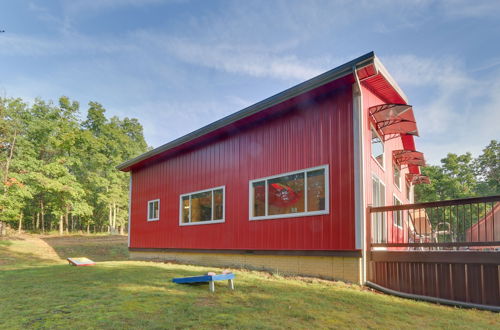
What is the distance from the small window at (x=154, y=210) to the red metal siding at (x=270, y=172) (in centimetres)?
31

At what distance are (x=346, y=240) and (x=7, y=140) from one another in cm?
2469

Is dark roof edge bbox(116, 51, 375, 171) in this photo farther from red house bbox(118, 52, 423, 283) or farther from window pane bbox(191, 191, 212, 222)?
window pane bbox(191, 191, 212, 222)

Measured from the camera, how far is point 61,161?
27469 mm

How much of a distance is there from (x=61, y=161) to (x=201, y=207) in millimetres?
21626

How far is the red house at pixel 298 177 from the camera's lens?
22.3ft

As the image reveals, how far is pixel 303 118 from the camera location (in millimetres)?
7910

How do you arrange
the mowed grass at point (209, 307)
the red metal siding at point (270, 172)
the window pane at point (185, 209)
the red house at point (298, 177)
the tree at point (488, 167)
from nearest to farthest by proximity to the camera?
1. the mowed grass at point (209, 307)
2. the red house at point (298, 177)
3. the red metal siding at point (270, 172)
4. the window pane at point (185, 209)
5. the tree at point (488, 167)

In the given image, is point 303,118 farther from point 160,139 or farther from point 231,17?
point 160,139

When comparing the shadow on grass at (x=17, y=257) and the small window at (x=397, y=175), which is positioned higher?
the small window at (x=397, y=175)

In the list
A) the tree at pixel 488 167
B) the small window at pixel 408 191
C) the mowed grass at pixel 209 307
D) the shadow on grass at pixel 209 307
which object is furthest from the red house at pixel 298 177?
the tree at pixel 488 167

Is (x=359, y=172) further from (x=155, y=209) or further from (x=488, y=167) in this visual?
(x=488, y=167)

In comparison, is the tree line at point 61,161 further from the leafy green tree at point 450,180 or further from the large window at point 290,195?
the leafy green tree at point 450,180

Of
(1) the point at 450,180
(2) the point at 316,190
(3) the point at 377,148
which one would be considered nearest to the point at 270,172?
(2) the point at 316,190

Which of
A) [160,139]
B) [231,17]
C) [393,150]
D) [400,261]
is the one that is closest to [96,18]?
[231,17]
